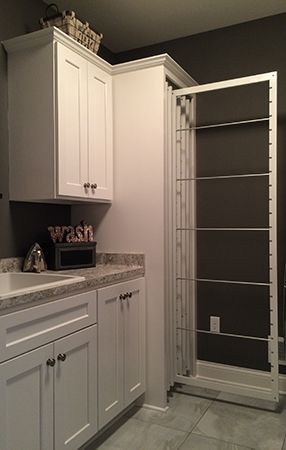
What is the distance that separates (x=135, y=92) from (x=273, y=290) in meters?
1.47

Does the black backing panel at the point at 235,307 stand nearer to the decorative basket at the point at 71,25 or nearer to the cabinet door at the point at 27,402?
the cabinet door at the point at 27,402

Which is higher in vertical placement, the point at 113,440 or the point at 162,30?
the point at 162,30

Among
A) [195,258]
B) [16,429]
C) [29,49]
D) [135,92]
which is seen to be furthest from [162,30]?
[16,429]

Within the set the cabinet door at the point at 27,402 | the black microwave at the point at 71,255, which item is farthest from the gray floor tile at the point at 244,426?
the black microwave at the point at 71,255

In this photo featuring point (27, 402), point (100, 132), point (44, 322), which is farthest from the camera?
point (100, 132)

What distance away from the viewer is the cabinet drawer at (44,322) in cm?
140

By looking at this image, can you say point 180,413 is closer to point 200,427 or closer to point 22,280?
point 200,427

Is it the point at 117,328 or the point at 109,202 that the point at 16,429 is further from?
the point at 109,202

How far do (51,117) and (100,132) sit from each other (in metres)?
0.40

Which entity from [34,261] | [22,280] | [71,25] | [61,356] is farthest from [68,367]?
[71,25]

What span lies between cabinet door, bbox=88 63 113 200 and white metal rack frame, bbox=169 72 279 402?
385mm

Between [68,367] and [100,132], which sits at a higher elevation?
[100,132]

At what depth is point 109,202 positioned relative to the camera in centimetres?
246

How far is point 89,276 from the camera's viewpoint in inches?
75.3
